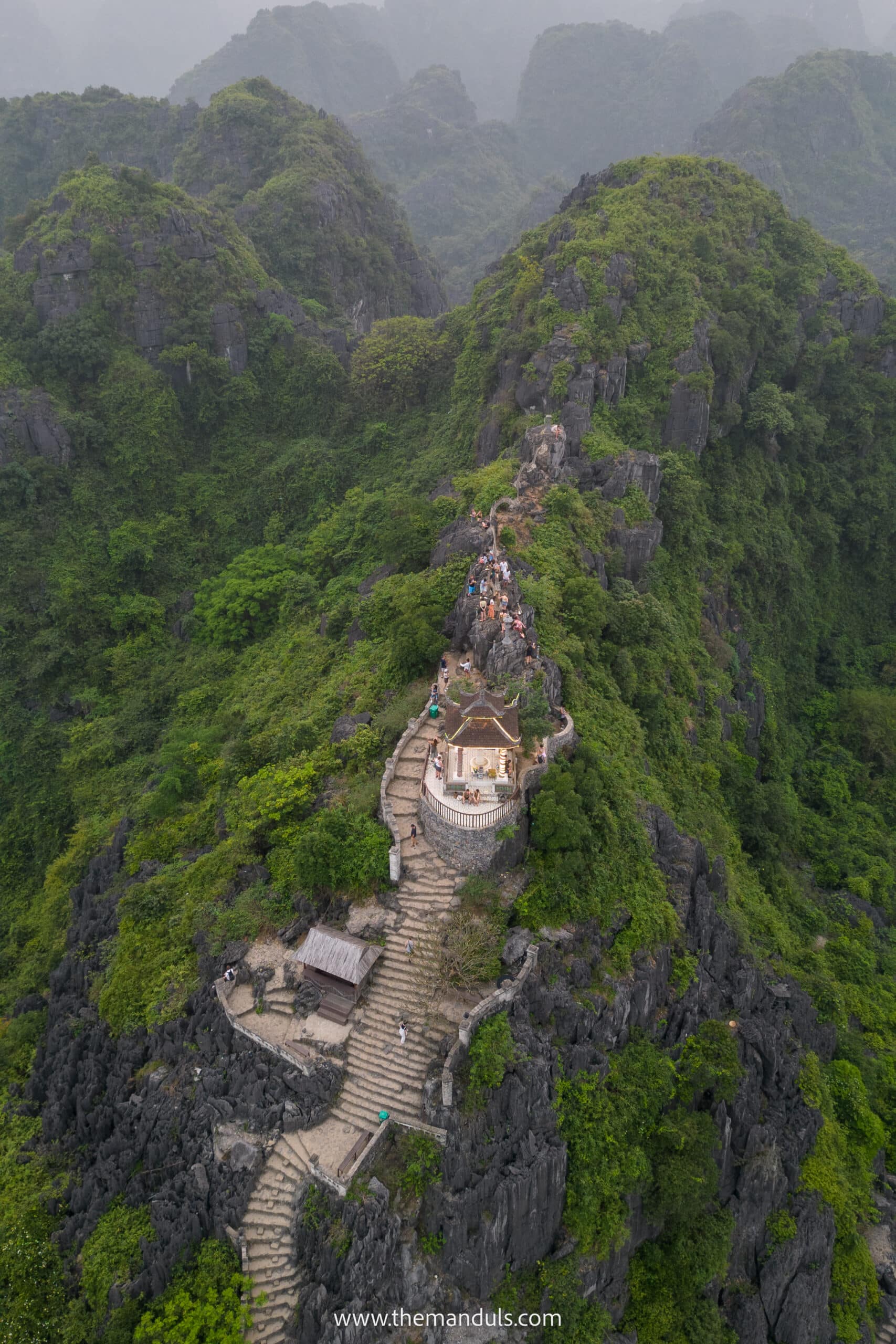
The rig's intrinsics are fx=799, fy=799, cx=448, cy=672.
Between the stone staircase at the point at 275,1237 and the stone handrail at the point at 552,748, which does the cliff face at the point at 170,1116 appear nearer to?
the stone staircase at the point at 275,1237

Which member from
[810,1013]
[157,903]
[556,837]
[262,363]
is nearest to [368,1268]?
[556,837]

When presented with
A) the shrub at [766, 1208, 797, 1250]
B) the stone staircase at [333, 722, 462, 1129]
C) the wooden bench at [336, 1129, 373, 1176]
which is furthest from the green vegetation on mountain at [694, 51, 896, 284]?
the wooden bench at [336, 1129, 373, 1176]

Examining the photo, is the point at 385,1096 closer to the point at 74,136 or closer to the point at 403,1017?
the point at 403,1017

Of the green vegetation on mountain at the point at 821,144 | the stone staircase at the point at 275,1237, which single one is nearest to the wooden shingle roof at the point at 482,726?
the stone staircase at the point at 275,1237

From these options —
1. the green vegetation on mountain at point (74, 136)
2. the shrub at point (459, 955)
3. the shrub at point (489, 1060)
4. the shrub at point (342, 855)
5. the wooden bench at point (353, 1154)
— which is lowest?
the wooden bench at point (353, 1154)

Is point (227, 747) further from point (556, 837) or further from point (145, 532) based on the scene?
point (145, 532)

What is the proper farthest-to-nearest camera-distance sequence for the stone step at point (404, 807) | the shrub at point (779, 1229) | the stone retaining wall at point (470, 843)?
the stone step at point (404, 807) → the shrub at point (779, 1229) → the stone retaining wall at point (470, 843)
